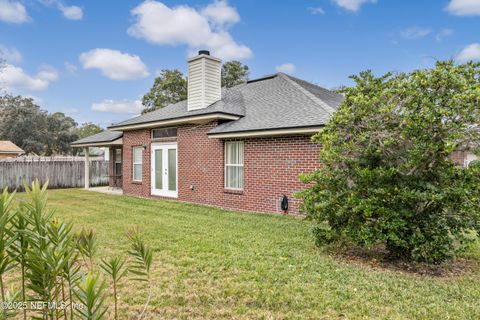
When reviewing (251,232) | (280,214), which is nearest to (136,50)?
(280,214)

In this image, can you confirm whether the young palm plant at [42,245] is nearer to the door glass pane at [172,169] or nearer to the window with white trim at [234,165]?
the window with white trim at [234,165]

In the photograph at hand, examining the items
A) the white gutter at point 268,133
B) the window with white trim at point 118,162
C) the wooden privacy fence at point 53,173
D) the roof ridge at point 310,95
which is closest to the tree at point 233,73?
the wooden privacy fence at point 53,173

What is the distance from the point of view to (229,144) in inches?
439

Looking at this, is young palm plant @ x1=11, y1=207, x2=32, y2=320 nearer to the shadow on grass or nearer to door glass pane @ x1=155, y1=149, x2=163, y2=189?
the shadow on grass

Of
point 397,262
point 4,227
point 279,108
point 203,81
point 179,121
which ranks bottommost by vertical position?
point 397,262

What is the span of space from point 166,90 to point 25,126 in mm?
18161

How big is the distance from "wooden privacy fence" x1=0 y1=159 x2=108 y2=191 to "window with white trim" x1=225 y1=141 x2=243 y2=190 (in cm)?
1071

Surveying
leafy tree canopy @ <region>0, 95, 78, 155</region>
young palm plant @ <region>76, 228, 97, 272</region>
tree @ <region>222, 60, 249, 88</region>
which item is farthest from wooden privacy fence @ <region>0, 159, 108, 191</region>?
leafy tree canopy @ <region>0, 95, 78, 155</region>

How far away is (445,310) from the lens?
3592mm

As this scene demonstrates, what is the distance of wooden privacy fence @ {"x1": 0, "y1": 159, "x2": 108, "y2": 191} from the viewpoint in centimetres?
1725

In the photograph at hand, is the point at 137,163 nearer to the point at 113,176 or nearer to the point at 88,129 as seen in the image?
the point at 113,176

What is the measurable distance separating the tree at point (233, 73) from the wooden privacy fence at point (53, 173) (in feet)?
51.1

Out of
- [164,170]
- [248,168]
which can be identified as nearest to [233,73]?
[164,170]

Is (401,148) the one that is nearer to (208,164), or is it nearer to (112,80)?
(208,164)
